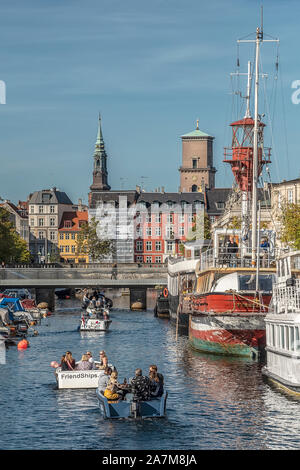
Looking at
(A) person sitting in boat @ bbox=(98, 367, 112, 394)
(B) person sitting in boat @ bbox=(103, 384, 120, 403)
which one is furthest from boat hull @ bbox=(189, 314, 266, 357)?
(B) person sitting in boat @ bbox=(103, 384, 120, 403)

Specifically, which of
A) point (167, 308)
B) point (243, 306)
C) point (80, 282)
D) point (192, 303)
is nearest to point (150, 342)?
point (192, 303)

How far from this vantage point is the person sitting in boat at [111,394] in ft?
125

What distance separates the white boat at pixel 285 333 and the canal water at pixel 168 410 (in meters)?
0.88

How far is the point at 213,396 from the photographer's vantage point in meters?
44.1

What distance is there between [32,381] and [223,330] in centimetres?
1315

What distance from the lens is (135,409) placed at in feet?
121

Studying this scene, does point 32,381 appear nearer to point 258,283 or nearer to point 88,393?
point 88,393

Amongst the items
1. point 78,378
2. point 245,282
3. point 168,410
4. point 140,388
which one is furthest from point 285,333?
point 245,282

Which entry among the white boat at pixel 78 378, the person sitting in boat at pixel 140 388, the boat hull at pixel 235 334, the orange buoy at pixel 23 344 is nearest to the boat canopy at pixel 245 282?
the boat hull at pixel 235 334

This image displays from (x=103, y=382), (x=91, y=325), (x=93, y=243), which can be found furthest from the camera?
(x=93, y=243)

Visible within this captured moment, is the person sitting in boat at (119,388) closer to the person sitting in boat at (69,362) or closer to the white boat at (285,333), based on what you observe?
the white boat at (285,333)

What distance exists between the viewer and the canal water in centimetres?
3409

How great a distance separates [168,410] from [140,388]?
3.27m

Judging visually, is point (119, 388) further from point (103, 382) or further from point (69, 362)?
point (69, 362)
